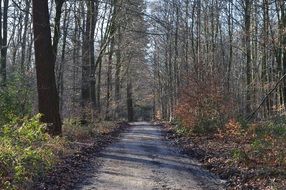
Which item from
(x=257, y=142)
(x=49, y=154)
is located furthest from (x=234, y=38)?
(x=49, y=154)

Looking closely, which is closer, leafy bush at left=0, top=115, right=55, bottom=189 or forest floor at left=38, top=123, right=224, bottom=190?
leafy bush at left=0, top=115, right=55, bottom=189

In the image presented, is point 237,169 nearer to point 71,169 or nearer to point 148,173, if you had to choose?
point 148,173

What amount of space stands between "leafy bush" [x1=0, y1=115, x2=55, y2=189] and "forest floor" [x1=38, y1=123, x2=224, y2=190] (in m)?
0.41

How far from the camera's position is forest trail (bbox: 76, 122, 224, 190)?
34.2 ft

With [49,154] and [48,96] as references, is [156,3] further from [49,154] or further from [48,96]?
[49,154]

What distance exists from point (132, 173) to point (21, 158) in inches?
141

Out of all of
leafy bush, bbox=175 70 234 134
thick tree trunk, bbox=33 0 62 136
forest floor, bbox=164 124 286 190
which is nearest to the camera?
forest floor, bbox=164 124 286 190

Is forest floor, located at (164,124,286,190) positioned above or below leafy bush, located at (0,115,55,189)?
below

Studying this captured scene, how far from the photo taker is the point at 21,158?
9.41m

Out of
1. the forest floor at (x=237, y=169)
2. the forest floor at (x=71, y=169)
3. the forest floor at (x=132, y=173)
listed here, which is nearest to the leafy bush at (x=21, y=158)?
the forest floor at (x=71, y=169)

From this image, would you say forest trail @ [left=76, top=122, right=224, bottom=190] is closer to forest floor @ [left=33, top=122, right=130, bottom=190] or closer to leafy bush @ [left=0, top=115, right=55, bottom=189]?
forest floor @ [left=33, top=122, right=130, bottom=190]

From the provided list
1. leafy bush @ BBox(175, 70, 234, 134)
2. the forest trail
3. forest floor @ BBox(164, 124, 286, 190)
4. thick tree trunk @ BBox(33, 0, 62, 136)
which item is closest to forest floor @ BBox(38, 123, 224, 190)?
the forest trail

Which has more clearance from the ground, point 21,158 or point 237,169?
point 21,158

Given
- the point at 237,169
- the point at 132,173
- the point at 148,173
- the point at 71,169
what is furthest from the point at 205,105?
the point at 71,169
